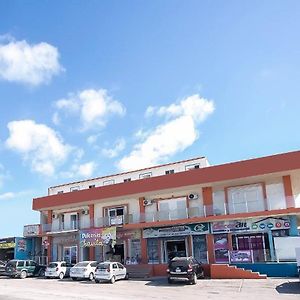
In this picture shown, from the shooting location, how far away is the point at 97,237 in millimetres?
31016

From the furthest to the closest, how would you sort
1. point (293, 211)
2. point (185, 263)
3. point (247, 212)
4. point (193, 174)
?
point (193, 174), point (247, 212), point (293, 211), point (185, 263)

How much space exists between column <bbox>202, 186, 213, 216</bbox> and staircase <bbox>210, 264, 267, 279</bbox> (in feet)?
14.1

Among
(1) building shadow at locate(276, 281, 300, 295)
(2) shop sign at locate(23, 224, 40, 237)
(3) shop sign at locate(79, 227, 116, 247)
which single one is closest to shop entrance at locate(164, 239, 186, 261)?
(3) shop sign at locate(79, 227, 116, 247)

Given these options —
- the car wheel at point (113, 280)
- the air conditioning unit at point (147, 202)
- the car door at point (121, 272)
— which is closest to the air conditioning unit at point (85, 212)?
the air conditioning unit at point (147, 202)

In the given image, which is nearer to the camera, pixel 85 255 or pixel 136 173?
pixel 85 255

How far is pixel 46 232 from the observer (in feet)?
114

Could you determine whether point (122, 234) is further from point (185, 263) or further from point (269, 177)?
point (269, 177)

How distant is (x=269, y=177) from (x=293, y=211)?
3180 millimetres

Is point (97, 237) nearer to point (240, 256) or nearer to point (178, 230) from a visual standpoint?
point (178, 230)

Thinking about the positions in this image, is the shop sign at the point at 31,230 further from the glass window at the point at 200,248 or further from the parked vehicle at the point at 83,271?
the glass window at the point at 200,248

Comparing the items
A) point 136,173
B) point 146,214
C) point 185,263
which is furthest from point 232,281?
point 136,173

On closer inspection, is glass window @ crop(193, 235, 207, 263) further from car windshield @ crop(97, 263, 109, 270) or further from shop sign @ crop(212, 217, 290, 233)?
car windshield @ crop(97, 263, 109, 270)

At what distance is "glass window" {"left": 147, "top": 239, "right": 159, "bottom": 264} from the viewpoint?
30.0 metres

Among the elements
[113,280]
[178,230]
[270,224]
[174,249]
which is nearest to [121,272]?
[113,280]
